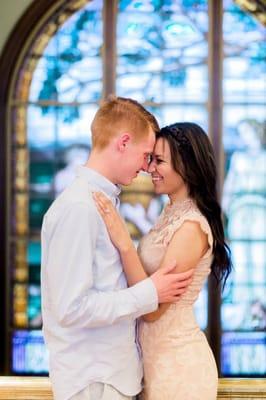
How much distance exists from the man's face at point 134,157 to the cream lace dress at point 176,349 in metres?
0.20

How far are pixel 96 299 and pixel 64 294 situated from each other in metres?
0.07

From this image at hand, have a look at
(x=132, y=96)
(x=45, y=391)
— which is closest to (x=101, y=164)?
(x=45, y=391)

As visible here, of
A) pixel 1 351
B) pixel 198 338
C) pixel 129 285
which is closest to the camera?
pixel 129 285

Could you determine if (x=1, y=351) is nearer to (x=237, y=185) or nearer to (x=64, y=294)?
(x=237, y=185)

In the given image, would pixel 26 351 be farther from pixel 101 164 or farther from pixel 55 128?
pixel 101 164

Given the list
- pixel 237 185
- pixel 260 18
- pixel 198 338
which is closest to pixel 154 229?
pixel 198 338

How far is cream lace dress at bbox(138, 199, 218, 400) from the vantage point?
5.71 ft

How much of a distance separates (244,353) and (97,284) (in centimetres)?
352

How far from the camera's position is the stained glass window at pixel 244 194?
192 inches

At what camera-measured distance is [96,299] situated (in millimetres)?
1501

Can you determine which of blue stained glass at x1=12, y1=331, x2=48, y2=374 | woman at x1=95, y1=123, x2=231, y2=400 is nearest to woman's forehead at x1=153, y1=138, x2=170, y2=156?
woman at x1=95, y1=123, x2=231, y2=400

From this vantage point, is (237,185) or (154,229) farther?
(237,185)

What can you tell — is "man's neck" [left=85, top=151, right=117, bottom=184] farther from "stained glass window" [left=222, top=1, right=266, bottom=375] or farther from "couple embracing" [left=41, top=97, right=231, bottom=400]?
"stained glass window" [left=222, top=1, right=266, bottom=375]

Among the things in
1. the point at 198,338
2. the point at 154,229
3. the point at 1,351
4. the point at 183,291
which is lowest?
the point at 1,351
